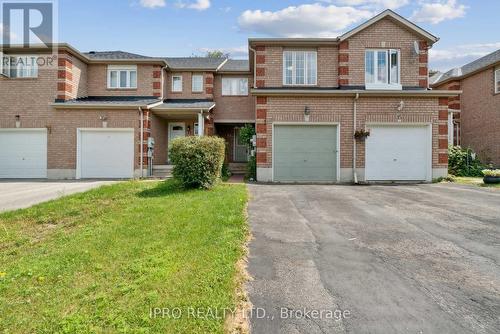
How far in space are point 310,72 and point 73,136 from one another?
12329 mm

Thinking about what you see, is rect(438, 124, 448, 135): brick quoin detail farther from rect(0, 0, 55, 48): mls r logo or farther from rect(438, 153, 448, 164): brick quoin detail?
rect(0, 0, 55, 48): mls r logo

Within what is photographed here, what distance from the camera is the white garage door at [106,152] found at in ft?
48.4

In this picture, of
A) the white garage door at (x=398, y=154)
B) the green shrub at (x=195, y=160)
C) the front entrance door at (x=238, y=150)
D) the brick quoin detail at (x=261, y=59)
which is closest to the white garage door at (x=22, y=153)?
the green shrub at (x=195, y=160)

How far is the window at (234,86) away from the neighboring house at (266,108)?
0.21ft

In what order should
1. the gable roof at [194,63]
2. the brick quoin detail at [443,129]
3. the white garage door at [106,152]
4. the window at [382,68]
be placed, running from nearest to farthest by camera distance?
1. the brick quoin detail at [443,129]
2. the window at [382,68]
3. the white garage door at [106,152]
4. the gable roof at [194,63]

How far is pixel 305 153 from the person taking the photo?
12.8 m

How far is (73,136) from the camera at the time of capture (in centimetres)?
1472

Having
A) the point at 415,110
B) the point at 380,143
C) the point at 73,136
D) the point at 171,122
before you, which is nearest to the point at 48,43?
the point at 73,136

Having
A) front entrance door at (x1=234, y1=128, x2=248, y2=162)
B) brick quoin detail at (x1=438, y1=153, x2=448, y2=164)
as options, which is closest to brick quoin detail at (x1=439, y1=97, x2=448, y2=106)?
brick quoin detail at (x1=438, y1=153, x2=448, y2=164)

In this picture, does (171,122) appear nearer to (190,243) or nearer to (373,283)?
(190,243)

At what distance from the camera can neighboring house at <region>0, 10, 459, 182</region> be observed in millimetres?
12797

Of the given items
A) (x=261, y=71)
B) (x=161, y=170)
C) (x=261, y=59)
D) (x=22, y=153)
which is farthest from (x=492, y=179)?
(x=22, y=153)

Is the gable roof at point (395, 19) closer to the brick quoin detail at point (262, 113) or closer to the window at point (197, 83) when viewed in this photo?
the brick quoin detail at point (262, 113)

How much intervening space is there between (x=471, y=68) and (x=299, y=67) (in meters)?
13.2
